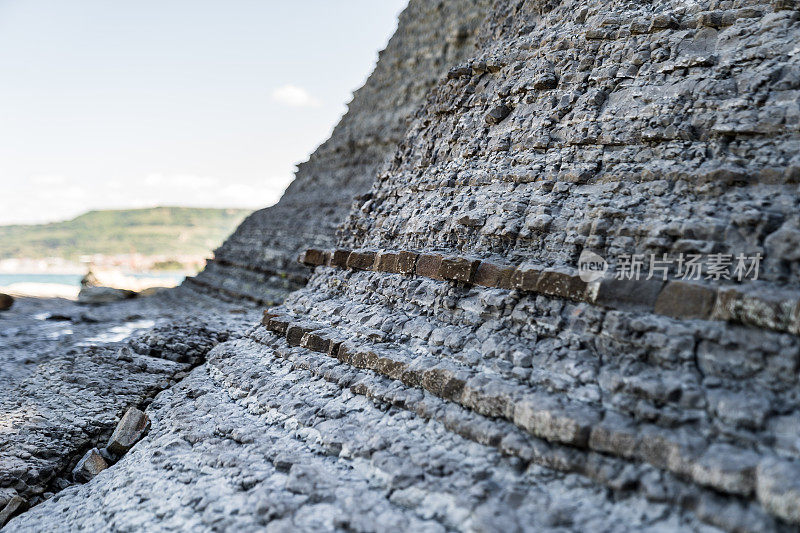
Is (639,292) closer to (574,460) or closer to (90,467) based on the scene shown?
(574,460)

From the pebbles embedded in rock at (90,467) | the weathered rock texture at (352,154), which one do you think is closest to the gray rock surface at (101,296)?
the weathered rock texture at (352,154)

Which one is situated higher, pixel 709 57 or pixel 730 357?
pixel 709 57

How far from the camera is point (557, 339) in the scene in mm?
2953

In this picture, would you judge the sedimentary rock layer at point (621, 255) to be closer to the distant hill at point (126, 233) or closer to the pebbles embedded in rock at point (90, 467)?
the pebbles embedded in rock at point (90, 467)

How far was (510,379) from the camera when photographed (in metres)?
2.93

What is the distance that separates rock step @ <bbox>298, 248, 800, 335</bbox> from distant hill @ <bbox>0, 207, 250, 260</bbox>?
175 feet

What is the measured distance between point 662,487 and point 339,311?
322cm

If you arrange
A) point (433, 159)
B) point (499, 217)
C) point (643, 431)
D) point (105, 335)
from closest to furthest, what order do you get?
1. point (643, 431)
2. point (499, 217)
3. point (433, 159)
4. point (105, 335)

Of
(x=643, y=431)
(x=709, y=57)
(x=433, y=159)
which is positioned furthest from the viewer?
(x=433, y=159)

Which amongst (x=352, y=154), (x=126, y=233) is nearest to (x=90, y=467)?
(x=352, y=154)

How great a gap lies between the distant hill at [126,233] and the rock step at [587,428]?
176 feet

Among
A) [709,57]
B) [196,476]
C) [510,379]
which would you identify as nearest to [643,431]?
[510,379]

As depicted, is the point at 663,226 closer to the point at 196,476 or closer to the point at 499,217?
the point at 499,217

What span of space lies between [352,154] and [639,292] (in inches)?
449
